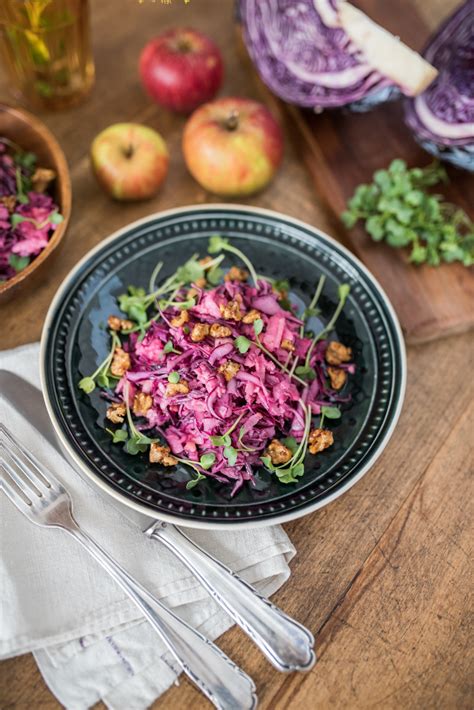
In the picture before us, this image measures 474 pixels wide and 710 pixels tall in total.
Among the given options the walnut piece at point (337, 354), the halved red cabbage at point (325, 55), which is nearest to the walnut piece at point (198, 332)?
the walnut piece at point (337, 354)

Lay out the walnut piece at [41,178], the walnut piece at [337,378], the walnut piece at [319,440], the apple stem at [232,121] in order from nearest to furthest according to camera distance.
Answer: the walnut piece at [319,440], the walnut piece at [337,378], the walnut piece at [41,178], the apple stem at [232,121]

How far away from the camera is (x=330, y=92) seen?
204cm

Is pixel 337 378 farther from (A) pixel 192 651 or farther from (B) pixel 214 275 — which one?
(A) pixel 192 651

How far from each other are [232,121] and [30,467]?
3.74 feet

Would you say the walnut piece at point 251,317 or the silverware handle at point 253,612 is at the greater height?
the walnut piece at point 251,317

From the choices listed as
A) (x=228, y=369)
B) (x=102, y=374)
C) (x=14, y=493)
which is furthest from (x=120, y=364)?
(x=14, y=493)

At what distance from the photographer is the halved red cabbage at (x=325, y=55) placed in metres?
1.83

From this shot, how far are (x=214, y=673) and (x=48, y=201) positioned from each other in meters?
1.25

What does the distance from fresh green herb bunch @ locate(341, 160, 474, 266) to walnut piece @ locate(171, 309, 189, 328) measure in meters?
0.63

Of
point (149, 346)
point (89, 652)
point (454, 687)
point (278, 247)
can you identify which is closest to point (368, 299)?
point (278, 247)

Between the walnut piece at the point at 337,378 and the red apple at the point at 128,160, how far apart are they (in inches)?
31.3

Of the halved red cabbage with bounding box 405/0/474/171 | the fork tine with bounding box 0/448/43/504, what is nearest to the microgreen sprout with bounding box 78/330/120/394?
the fork tine with bounding box 0/448/43/504

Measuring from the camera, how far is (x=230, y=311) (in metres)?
1.58

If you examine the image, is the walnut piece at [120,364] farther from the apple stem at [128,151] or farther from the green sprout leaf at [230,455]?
the apple stem at [128,151]
